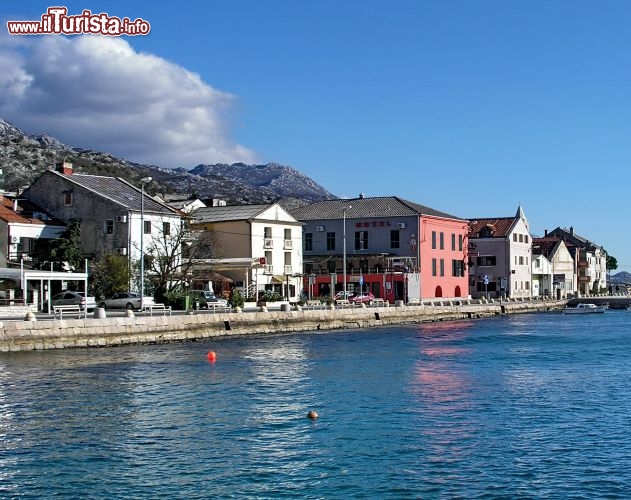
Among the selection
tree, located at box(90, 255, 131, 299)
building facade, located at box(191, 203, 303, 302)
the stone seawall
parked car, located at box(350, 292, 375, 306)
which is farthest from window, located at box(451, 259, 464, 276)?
tree, located at box(90, 255, 131, 299)

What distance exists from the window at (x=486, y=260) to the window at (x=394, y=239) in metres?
25.3

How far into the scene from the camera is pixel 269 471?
Result: 1797 cm

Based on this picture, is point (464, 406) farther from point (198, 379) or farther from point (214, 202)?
point (214, 202)

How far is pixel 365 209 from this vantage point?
97188mm

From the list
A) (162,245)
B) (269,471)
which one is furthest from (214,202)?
(269,471)

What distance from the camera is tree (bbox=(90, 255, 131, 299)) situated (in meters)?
60.7

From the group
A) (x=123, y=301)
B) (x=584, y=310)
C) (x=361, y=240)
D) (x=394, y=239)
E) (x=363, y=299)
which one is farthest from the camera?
(x=584, y=310)

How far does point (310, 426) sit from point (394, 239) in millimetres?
71406

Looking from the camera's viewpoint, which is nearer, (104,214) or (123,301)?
(123,301)

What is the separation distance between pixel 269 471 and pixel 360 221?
3066 inches

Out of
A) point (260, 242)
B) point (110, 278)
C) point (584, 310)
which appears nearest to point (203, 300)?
point (110, 278)

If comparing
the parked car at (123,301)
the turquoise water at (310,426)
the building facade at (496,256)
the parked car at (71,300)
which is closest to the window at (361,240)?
the building facade at (496,256)

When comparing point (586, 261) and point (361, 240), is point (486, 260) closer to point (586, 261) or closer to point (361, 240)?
point (361, 240)

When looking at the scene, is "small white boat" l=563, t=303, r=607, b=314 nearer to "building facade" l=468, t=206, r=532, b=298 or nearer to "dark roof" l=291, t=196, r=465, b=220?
"building facade" l=468, t=206, r=532, b=298
